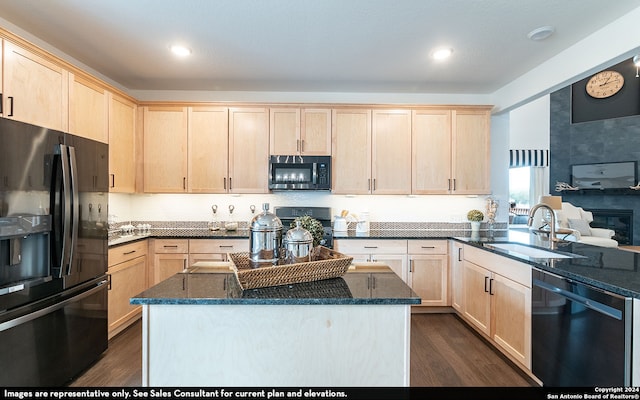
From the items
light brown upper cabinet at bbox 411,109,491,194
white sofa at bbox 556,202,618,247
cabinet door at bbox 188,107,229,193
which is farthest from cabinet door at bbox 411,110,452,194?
white sofa at bbox 556,202,618,247

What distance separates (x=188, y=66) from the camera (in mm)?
3102

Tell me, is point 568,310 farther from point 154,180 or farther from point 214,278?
point 154,180

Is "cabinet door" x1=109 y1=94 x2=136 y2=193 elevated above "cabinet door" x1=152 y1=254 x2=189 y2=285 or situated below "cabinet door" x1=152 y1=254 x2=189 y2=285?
above

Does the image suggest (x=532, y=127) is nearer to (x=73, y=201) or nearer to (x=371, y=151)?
(x=371, y=151)

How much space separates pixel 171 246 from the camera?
3.31 metres

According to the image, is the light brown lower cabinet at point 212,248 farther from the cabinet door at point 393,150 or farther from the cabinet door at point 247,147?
the cabinet door at point 393,150

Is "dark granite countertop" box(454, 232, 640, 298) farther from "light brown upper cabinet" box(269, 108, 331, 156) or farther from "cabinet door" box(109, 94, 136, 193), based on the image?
"cabinet door" box(109, 94, 136, 193)

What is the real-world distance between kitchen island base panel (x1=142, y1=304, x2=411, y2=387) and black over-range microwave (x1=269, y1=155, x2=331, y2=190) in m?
2.44

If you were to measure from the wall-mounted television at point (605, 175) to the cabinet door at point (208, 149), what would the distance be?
26.9ft

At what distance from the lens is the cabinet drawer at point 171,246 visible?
10.9 ft

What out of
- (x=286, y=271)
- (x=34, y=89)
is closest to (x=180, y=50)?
(x=34, y=89)

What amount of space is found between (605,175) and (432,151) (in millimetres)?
5999

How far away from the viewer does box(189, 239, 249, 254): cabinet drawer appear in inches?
130

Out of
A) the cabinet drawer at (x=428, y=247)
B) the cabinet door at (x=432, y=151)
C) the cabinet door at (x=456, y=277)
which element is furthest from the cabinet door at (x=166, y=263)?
the cabinet door at (x=456, y=277)
